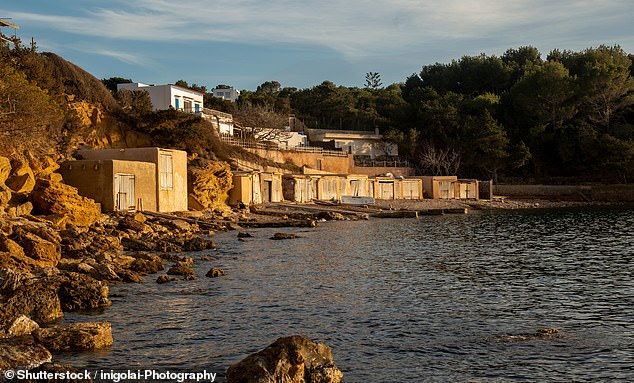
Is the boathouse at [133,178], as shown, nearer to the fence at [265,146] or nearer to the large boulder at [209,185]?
the large boulder at [209,185]

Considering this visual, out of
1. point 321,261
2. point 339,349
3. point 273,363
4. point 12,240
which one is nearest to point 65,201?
point 12,240

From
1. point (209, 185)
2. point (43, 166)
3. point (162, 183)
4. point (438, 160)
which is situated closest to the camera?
point (43, 166)

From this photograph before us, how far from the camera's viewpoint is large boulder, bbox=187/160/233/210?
43750mm

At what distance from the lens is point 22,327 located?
40.5 feet

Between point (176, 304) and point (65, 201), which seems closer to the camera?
point (176, 304)

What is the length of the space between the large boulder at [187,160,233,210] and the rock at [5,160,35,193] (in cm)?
1378

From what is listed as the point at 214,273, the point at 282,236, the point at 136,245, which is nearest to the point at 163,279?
the point at 214,273

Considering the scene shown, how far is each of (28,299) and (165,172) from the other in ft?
81.7

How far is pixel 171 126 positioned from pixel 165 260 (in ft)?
93.3

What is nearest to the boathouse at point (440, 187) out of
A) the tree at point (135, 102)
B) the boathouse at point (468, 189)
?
the boathouse at point (468, 189)

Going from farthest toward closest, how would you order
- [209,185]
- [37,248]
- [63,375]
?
[209,185], [37,248], [63,375]

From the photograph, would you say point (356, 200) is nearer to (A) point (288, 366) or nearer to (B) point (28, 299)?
(B) point (28, 299)

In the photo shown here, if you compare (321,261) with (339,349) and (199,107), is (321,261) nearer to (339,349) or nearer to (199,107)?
(339,349)

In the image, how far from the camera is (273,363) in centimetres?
941
